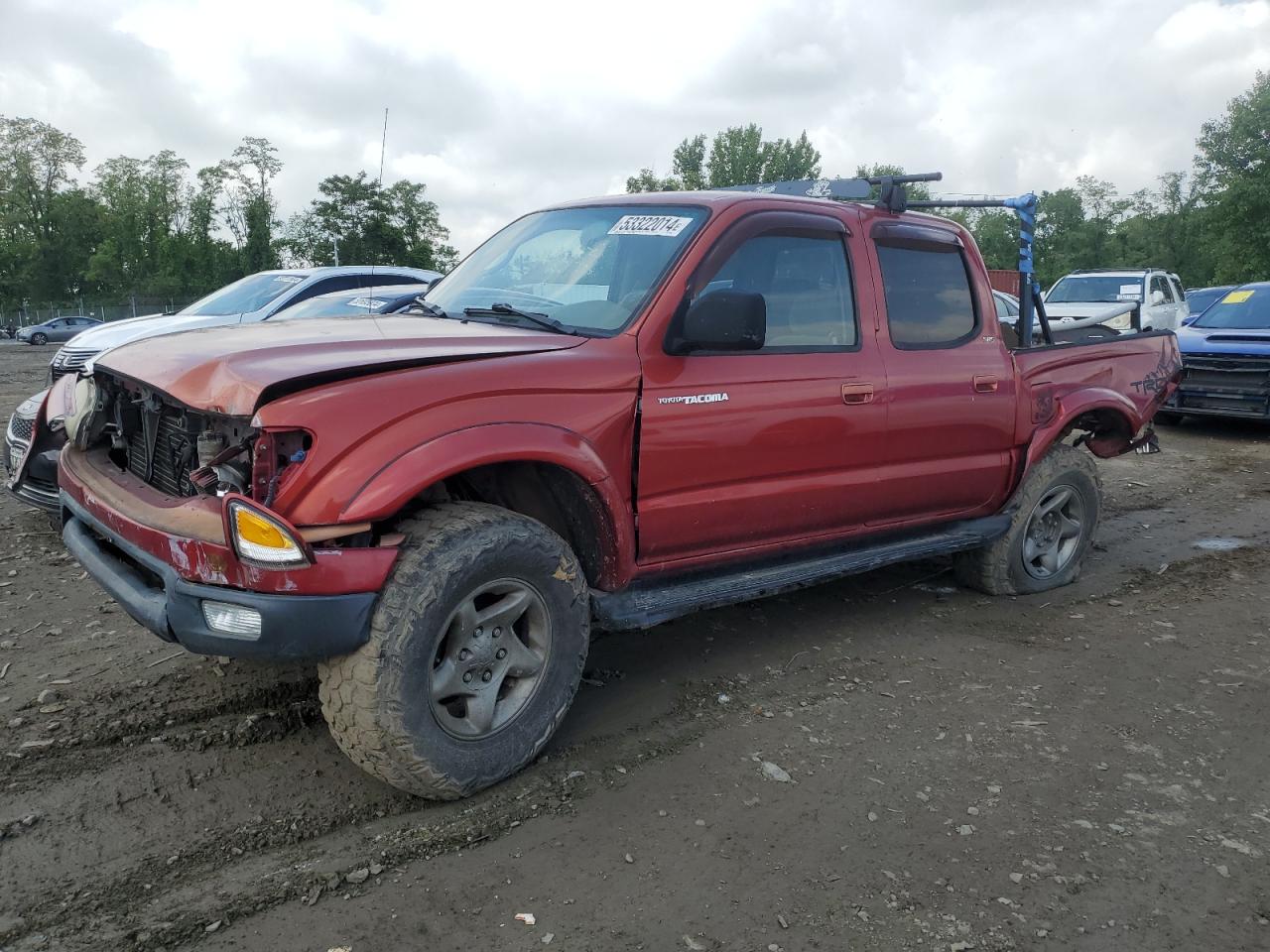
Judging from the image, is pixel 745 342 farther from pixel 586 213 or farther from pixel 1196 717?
pixel 1196 717

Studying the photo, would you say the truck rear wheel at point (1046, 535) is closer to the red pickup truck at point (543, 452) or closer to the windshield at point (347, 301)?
the red pickup truck at point (543, 452)

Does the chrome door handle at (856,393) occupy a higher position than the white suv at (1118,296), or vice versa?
the white suv at (1118,296)

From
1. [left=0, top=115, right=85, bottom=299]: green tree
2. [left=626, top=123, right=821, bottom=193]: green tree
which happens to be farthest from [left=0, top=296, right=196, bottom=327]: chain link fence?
[left=626, top=123, right=821, bottom=193]: green tree

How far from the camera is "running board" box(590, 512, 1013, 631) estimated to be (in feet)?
11.5

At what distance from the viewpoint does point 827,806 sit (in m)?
3.14

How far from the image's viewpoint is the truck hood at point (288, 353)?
280 centimetres

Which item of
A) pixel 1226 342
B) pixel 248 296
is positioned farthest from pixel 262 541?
pixel 1226 342

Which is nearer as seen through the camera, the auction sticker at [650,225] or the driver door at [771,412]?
the driver door at [771,412]

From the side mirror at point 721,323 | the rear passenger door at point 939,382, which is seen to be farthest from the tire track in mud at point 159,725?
the rear passenger door at point 939,382

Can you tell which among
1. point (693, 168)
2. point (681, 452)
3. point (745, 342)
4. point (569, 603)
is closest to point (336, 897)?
point (569, 603)

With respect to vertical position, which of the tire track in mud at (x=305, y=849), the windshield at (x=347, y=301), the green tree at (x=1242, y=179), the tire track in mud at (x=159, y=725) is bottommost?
the tire track in mud at (x=305, y=849)

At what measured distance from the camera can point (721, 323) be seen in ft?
11.2

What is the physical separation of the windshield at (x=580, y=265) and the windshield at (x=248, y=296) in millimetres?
5404

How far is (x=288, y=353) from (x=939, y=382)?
9.25ft
